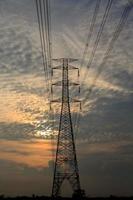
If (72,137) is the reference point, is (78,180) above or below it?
below

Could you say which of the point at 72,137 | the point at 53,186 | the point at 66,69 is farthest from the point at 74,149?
the point at 66,69

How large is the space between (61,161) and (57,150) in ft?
5.57

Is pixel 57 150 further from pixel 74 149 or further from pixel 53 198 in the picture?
pixel 53 198

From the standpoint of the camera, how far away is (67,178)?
59.0 meters

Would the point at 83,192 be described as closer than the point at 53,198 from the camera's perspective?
No

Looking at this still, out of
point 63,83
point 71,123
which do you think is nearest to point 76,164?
point 71,123

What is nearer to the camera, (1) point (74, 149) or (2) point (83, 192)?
(1) point (74, 149)

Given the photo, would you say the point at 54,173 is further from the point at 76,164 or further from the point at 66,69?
the point at 66,69

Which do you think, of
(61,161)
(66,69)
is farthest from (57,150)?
(66,69)

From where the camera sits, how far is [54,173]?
2228 inches

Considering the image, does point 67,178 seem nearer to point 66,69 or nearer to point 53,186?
point 53,186

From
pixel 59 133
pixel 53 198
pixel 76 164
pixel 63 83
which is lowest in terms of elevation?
pixel 53 198

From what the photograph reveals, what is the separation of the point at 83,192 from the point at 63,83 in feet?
54.5

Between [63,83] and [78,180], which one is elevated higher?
[63,83]
